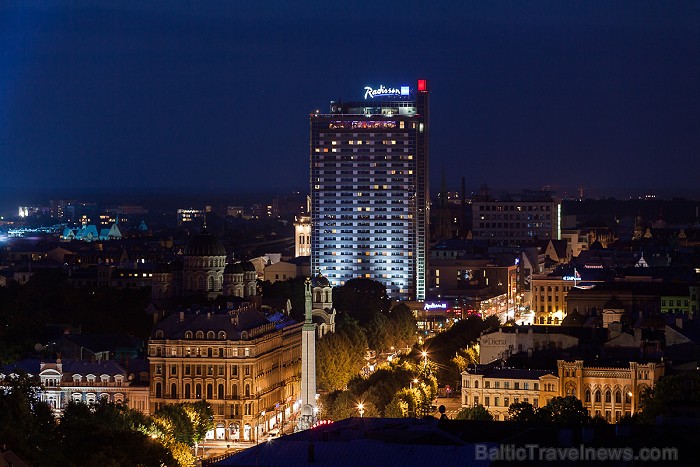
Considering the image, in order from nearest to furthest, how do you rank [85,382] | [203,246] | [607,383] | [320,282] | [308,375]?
[607,383], [308,375], [85,382], [203,246], [320,282]

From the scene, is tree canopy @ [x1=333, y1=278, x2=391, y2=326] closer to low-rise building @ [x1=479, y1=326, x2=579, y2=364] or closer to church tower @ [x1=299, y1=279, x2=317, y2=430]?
low-rise building @ [x1=479, y1=326, x2=579, y2=364]

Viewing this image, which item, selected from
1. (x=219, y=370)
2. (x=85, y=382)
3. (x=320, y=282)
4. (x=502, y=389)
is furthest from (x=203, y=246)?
(x=502, y=389)

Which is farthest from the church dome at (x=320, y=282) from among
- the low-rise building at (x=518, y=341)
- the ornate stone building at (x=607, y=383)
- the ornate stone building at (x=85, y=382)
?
the ornate stone building at (x=607, y=383)

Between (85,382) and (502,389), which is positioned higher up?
(85,382)

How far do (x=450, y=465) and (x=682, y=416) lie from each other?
25.0 metres

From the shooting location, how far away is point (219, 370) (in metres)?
132

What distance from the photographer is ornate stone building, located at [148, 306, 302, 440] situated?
130 meters

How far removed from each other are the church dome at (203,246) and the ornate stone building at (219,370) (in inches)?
1368

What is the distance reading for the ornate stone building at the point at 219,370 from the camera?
130 m

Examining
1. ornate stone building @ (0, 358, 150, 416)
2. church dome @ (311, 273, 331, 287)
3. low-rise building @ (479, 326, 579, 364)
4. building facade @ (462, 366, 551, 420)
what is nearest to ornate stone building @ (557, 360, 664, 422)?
building facade @ (462, 366, 551, 420)

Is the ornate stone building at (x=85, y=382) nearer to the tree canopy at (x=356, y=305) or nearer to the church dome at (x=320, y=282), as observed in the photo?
the church dome at (x=320, y=282)

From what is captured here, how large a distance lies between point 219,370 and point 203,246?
40.5 meters

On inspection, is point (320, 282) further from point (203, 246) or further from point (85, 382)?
point (85, 382)

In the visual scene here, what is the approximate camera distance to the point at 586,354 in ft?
427
